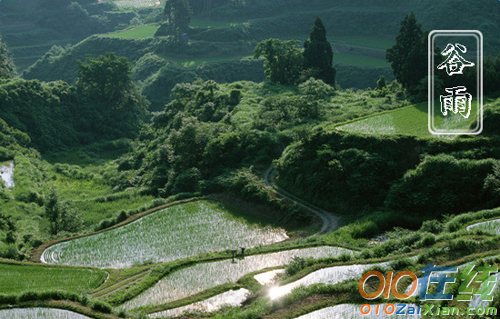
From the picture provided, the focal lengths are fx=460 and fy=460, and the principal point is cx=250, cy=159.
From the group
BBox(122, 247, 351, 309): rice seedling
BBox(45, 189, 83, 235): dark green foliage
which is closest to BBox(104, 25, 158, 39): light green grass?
BBox(45, 189, 83, 235): dark green foliage

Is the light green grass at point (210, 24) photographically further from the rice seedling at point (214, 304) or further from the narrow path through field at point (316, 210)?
the rice seedling at point (214, 304)

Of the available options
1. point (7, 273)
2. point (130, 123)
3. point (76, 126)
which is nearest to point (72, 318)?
point (7, 273)

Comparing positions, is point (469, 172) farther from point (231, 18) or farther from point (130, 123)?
point (231, 18)

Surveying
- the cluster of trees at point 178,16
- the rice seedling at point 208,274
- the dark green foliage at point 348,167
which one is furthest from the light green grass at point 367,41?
the rice seedling at point 208,274

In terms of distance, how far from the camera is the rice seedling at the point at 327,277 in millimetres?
14453

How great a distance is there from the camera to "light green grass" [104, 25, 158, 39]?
95.8 m

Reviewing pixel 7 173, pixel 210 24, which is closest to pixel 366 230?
pixel 7 173

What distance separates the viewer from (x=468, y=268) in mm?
13031

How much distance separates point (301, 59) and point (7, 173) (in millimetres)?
29158

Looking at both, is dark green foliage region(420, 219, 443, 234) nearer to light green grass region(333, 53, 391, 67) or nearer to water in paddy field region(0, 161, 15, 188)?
water in paddy field region(0, 161, 15, 188)

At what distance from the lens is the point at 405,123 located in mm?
26375

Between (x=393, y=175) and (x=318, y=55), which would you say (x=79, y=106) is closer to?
(x=318, y=55)

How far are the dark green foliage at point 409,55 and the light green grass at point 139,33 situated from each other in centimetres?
6727

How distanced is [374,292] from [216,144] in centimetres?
1959
